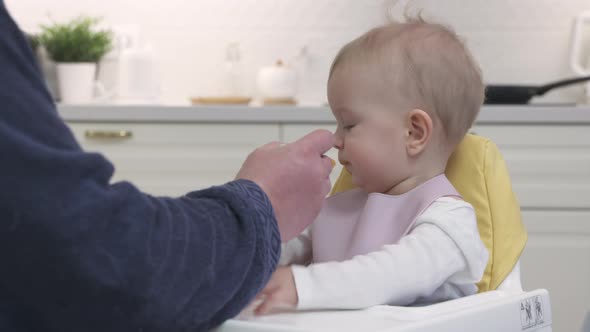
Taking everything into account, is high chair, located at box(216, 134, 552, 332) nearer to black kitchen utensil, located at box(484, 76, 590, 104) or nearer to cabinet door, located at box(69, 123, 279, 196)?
cabinet door, located at box(69, 123, 279, 196)

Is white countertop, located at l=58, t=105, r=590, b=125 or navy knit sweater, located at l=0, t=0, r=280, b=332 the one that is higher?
navy knit sweater, located at l=0, t=0, r=280, b=332

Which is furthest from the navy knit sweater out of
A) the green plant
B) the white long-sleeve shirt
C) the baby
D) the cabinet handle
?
the green plant

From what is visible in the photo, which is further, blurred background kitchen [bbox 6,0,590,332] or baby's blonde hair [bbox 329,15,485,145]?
blurred background kitchen [bbox 6,0,590,332]

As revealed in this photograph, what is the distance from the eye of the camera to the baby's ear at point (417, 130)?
122 cm

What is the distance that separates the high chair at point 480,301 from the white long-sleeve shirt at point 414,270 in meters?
0.03

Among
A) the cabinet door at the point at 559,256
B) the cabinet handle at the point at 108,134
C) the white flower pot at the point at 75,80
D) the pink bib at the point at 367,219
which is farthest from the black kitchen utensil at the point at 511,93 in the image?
the pink bib at the point at 367,219

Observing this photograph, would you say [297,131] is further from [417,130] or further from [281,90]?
[417,130]

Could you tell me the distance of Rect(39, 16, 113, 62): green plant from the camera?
302cm

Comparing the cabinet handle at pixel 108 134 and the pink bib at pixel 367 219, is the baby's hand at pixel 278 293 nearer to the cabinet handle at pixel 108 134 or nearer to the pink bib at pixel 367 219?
the pink bib at pixel 367 219

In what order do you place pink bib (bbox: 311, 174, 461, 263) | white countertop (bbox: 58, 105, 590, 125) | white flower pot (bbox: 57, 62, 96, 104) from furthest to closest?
white flower pot (bbox: 57, 62, 96, 104) → white countertop (bbox: 58, 105, 590, 125) → pink bib (bbox: 311, 174, 461, 263)

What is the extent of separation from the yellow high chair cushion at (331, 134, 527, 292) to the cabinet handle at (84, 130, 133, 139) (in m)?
1.52

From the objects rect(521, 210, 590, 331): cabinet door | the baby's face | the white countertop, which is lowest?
rect(521, 210, 590, 331): cabinet door

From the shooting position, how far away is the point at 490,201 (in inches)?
48.4

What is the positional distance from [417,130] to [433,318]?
0.43m
